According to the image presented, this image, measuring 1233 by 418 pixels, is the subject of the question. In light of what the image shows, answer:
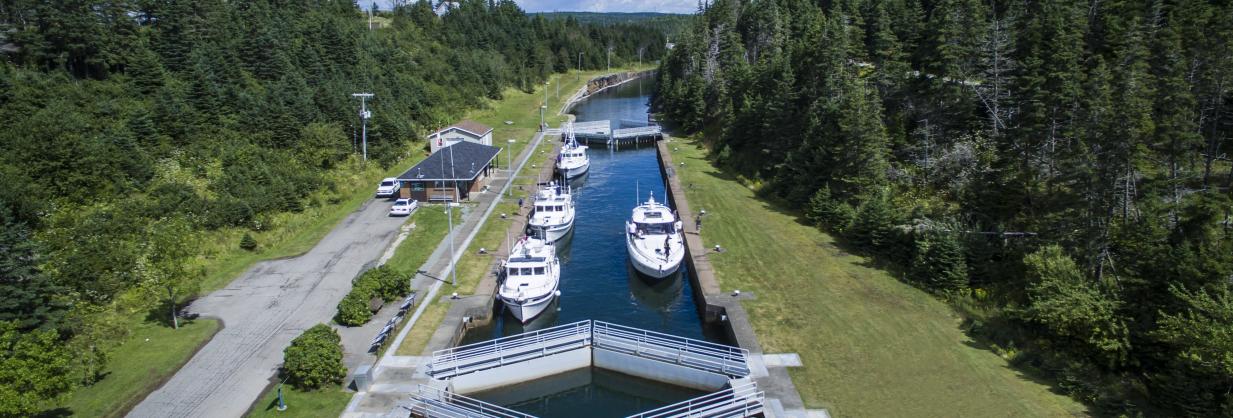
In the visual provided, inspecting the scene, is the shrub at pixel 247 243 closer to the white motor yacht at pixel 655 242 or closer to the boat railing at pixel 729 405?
the white motor yacht at pixel 655 242

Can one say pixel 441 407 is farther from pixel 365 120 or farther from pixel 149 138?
pixel 365 120

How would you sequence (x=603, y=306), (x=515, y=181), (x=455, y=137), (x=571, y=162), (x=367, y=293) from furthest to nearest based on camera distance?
1. (x=455, y=137)
2. (x=571, y=162)
3. (x=515, y=181)
4. (x=603, y=306)
5. (x=367, y=293)

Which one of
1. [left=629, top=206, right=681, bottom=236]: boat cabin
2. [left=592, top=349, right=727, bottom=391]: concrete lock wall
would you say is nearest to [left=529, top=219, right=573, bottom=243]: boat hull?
[left=629, top=206, right=681, bottom=236]: boat cabin

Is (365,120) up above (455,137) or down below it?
above

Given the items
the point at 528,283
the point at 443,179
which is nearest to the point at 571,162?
the point at 443,179

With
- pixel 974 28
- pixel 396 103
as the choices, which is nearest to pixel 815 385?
pixel 974 28

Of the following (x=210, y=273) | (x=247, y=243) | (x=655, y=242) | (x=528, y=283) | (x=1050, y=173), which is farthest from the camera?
(x=655, y=242)

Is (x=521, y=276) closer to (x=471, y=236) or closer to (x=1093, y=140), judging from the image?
(x=471, y=236)
